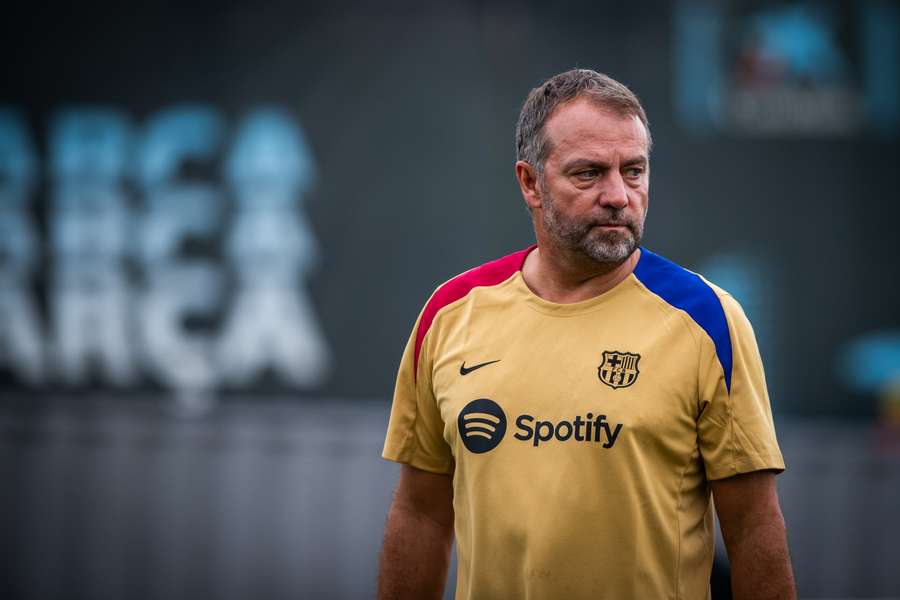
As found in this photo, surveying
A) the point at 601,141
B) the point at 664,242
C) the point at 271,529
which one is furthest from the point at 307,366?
the point at 601,141

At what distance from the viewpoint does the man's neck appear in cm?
235

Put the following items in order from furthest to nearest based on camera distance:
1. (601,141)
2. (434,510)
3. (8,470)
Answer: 1. (8,470)
2. (434,510)
3. (601,141)

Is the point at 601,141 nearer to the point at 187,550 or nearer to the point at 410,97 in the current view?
the point at 410,97

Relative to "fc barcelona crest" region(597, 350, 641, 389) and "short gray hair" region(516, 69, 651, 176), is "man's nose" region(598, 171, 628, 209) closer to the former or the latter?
"short gray hair" region(516, 69, 651, 176)

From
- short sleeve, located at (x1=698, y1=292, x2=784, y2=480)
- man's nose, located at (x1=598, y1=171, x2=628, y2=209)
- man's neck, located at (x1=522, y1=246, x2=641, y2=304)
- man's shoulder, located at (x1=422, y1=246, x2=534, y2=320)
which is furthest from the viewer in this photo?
man's shoulder, located at (x1=422, y1=246, x2=534, y2=320)

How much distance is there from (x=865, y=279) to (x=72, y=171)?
154 inches

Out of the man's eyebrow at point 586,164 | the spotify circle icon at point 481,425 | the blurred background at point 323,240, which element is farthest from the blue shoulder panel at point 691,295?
the blurred background at point 323,240

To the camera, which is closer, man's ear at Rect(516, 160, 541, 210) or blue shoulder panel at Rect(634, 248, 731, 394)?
blue shoulder panel at Rect(634, 248, 731, 394)

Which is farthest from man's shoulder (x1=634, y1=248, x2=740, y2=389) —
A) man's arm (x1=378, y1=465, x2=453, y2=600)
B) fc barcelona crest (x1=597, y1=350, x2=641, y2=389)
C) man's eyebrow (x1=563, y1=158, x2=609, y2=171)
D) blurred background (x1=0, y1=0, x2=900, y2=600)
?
blurred background (x1=0, y1=0, x2=900, y2=600)

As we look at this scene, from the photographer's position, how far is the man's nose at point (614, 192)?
2242 millimetres

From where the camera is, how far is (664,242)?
558 centimetres

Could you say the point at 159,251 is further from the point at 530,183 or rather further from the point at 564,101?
the point at 564,101

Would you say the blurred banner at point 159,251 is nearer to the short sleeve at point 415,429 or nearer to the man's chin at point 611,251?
the short sleeve at point 415,429

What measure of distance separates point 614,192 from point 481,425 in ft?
1.78
